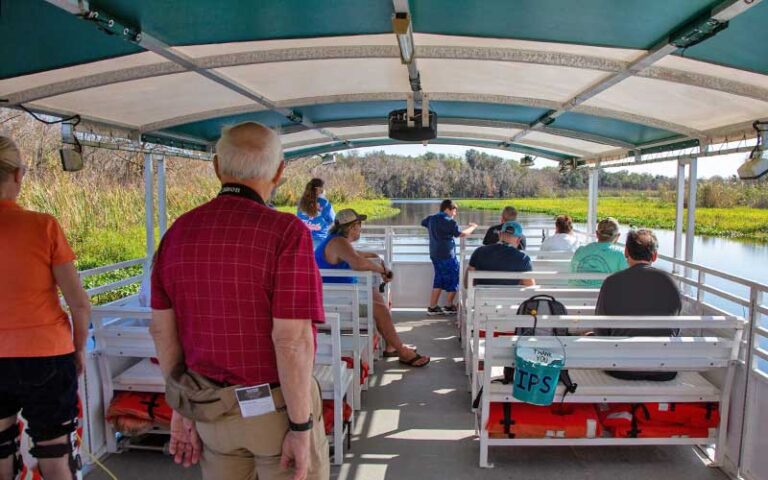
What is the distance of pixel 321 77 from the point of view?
4.10 m

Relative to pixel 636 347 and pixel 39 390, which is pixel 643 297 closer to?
pixel 636 347

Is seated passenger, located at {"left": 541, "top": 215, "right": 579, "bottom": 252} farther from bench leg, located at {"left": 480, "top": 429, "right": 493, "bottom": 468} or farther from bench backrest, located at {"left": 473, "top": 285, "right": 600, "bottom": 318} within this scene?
bench leg, located at {"left": 480, "top": 429, "right": 493, "bottom": 468}

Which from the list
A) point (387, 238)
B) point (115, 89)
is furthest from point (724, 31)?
point (387, 238)

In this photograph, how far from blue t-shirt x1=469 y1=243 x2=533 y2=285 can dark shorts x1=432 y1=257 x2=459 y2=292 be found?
6.37ft

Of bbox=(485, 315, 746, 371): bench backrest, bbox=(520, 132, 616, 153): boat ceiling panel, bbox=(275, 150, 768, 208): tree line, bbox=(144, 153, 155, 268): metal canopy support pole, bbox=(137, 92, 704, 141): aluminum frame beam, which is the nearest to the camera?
bbox=(485, 315, 746, 371): bench backrest

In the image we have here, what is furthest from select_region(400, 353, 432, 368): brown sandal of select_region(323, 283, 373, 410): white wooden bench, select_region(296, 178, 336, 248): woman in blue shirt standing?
select_region(296, 178, 336, 248): woman in blue shirt standing

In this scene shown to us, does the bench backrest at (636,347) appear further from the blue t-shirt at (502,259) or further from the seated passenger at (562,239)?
the seated passenger at (562,239)

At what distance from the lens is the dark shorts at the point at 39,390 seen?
1.97 meters

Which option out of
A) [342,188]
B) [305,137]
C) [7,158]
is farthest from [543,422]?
[342,188]

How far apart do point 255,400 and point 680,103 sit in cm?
408

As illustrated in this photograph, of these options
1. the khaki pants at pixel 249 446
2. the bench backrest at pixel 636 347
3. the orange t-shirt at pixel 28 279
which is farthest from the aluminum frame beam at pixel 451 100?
the khaki pants at pixel 249 446

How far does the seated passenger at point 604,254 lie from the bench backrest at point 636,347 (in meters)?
1.26

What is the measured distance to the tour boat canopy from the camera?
2502 millimetres

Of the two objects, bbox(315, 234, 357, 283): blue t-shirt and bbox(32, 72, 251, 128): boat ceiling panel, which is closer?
bbox(32, 72, 251, 128): boat ceiling panel
